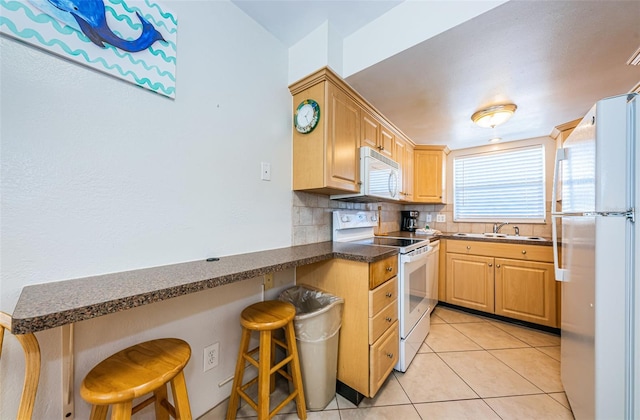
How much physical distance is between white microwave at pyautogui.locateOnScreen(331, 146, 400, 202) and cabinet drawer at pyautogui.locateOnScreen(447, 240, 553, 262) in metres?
1.17

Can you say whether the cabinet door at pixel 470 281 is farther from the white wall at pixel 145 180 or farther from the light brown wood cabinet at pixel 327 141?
the white wall at pixel 145 180

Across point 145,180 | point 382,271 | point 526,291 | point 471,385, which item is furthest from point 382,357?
point 526,291

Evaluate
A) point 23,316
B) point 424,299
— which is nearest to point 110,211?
point 23,316

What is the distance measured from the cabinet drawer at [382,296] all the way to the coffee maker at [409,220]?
6.15ft

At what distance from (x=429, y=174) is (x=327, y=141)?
215 centimetres

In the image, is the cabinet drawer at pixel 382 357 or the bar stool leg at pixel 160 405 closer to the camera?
the bar stool leg at pixel 160 405

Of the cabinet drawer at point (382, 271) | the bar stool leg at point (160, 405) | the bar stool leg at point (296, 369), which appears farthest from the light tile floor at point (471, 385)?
the cabinet drawer at point (382, 271)

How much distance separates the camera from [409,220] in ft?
11.1

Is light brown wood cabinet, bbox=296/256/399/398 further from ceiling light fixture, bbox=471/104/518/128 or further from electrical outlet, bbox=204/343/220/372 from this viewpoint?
ceiling light fixture, bbox=471/104/518/128

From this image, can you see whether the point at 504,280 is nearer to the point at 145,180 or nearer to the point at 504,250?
the point at 504,250

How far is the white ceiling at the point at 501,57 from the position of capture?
1.15 meters

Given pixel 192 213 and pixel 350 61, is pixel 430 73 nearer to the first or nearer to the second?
pixel 350 61

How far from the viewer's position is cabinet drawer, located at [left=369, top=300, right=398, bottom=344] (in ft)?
4.50

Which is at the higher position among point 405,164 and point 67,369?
point 405,164
